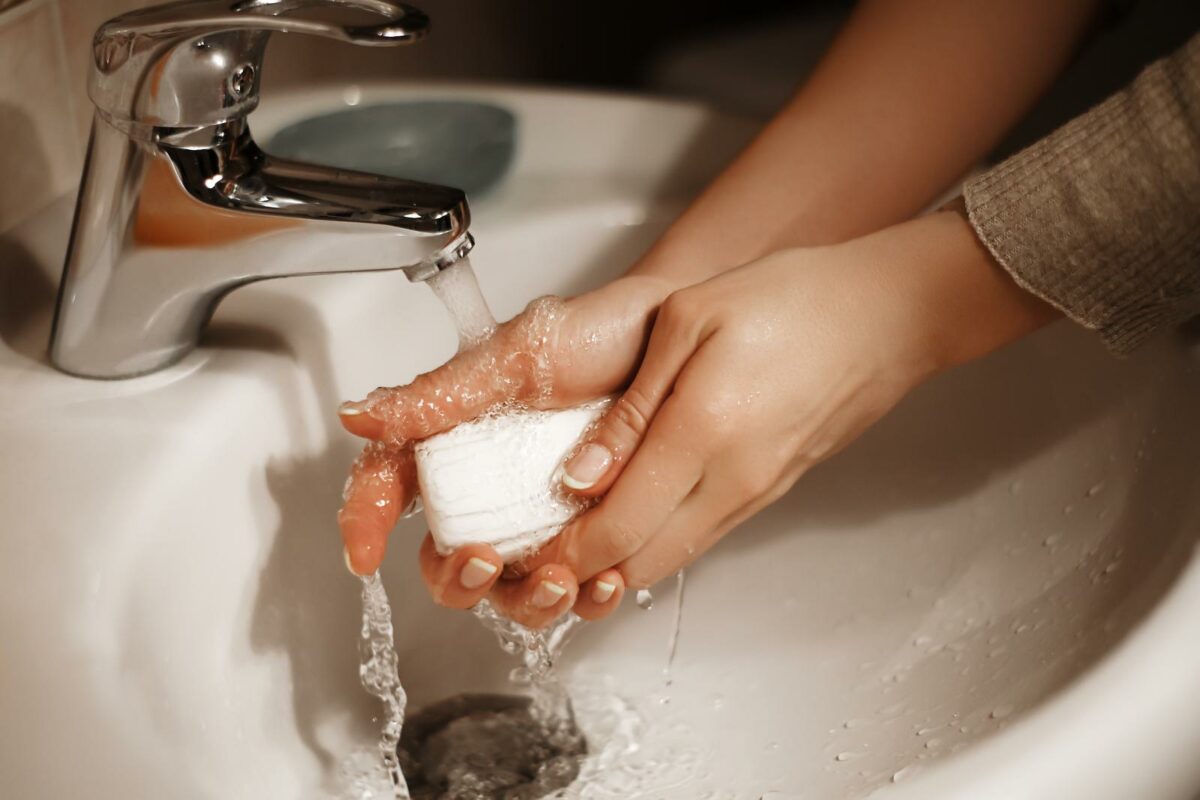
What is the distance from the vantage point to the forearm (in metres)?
0.57

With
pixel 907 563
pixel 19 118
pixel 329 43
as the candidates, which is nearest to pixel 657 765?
pixel 907 563

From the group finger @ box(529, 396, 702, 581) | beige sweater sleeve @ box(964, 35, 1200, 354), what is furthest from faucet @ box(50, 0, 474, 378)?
beige sweater sleeve @ box(964, 35, 1200, 354)

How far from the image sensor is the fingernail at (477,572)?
0.44m

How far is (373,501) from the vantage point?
18.3 inches

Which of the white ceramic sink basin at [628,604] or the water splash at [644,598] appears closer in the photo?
the white ceramic sink basin at [628,604]

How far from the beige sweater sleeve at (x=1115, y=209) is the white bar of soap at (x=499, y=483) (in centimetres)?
19

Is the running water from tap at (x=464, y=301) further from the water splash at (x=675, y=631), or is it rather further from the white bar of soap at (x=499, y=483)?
the water splash at (x=675, y=631)

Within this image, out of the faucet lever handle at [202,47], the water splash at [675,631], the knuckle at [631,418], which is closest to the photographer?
the faucet lever handle at [202,47]

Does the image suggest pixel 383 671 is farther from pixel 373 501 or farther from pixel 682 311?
A: pixel 682 311

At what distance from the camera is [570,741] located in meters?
0.53

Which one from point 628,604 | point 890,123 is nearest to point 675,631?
point 628,604

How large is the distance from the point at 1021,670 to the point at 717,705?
151 millimetres

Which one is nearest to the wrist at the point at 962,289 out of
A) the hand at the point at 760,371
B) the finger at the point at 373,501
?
the hand at the point at 760,371

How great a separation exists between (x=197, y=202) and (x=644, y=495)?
7.7 inches
